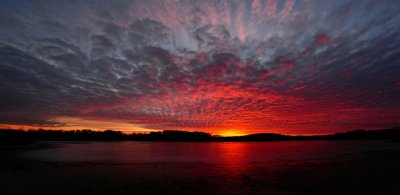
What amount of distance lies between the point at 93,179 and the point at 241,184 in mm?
11307

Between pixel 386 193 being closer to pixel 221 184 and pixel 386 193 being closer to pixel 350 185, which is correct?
pixel 350 185

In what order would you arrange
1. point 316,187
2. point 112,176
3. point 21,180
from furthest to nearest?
1. point 112,176
2. point 21,180
3. point 316,187

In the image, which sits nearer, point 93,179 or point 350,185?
point 350,185

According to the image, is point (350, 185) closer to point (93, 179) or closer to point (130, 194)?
point (130, 194)

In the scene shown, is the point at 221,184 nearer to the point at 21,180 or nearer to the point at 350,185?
the point at 350,185

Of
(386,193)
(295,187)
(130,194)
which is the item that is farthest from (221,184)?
(386,193)

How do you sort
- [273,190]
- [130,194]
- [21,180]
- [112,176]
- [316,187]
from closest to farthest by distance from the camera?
[130,194], [273,190], [316,187], [21,180], [112,176]

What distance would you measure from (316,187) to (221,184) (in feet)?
21.0

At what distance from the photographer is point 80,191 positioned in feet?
47.9

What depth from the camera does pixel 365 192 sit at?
14812 millimetres

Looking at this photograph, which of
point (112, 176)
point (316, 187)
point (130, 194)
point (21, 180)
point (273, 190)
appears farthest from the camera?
point (112, 176)

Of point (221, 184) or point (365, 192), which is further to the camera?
point (221, 184)

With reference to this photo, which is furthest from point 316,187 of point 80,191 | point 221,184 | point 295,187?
point 80,191

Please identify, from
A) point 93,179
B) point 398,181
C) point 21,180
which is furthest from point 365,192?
point 21,180
